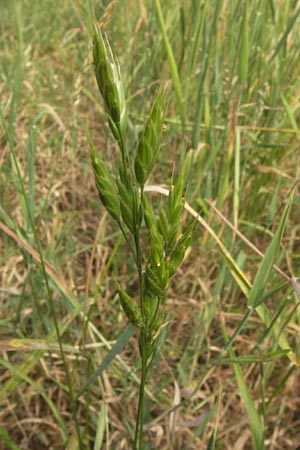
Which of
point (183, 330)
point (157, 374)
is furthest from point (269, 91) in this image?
point (157, 374)

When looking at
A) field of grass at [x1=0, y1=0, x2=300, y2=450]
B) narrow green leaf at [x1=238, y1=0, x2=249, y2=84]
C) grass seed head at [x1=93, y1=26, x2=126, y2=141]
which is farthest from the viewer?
narrow green leaf at [x1=238, y1=0, x2=249, y2=84]

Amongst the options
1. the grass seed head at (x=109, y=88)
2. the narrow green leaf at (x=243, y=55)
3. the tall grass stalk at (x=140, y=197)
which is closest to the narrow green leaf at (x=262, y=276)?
the tall grass stalk at (x=140, y=197)

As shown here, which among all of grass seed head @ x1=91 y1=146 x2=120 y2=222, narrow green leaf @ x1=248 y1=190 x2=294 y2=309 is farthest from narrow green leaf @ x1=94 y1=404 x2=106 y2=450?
grass seed head @ x1=91 y1=146 x2=120 y2=222

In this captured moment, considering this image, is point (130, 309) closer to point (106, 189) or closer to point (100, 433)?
point (106, 189)

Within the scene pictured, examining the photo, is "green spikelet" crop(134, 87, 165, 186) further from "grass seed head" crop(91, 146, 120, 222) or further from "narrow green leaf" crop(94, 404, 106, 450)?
"narrow green leaf" crop(94, 404, 106, 450)

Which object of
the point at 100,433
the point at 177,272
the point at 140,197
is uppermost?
the point at 140,197

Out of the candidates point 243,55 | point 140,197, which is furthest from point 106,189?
point 243,55

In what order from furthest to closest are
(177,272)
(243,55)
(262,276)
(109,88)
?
(177,272) → (243,55) → (262,276) → (109,88)

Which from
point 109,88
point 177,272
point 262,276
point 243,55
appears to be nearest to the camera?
point 109,88

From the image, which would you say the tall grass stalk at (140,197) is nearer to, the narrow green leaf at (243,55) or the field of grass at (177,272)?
the field of grass at (177,272)

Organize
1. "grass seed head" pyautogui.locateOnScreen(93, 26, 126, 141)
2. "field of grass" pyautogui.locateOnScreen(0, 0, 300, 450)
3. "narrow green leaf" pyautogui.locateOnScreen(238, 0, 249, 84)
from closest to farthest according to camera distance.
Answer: "grass seed head" pyautogui.locateOnScreen(93, 26, 126, 141), "field of grass" pyautogui.locateOnScreen(0, 0, 300, 450), "narrow green leaf" pyautogui.locateOnScreen(238, 0, 249, 84)
